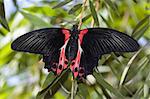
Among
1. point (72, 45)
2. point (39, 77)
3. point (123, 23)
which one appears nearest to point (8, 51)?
point (39, 77)

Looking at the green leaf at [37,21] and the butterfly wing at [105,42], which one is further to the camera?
the green leaf at [37,21]

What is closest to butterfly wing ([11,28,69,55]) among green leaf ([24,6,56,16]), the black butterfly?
the black butterfly

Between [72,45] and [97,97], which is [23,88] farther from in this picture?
[72,45]

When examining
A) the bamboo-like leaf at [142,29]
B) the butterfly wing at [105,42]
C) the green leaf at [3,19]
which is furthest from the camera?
the bamboo-like leaf at [142,29]

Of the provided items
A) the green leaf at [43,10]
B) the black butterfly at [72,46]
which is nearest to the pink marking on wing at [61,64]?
the black butterfly at [72,46]

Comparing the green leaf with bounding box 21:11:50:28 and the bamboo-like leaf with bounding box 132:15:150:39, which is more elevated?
the green leaf with bounding box 21:11:50:28

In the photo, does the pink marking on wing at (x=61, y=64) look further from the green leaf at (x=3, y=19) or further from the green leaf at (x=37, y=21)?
the green leaf at (x=37, y=21)

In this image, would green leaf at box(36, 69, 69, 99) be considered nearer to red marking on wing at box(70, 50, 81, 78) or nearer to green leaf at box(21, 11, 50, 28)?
red marking on wing at box(70, 50, 81, 78)
